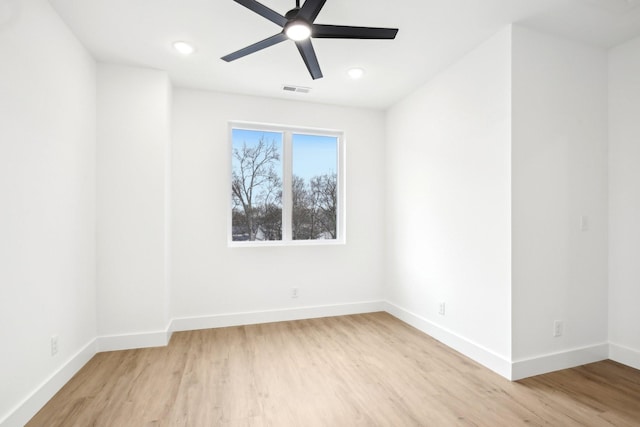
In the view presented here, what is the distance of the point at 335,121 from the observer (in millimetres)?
4125

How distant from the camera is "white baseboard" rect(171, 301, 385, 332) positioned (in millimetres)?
3510

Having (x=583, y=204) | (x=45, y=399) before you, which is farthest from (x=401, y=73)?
(x=45, y=399)

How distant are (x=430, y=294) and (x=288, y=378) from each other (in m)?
1.76

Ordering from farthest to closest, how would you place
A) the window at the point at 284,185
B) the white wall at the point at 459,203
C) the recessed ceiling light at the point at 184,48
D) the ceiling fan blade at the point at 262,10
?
the window at the point at 284,185 < the recessed ceiling light at the point at 184,48 < the white wall at the point at 459,203 < the ceiling fan blade at the point at 262,10

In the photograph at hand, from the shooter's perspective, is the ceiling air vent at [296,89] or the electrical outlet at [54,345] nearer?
the electrical outlet at [54,345]

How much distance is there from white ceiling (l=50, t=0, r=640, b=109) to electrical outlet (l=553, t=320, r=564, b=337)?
7.63 feet

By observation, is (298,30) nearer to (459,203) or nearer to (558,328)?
(459,203)

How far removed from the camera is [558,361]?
2.54m

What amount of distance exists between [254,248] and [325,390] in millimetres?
1923

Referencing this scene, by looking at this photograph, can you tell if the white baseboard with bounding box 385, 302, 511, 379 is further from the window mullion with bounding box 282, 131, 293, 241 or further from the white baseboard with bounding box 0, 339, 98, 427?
the white baseboard with bounding box 0, 339, 98, 427

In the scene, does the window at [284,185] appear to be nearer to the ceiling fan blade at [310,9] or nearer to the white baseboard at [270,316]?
the white baseboard at [270,316]

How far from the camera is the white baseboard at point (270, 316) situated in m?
3.51

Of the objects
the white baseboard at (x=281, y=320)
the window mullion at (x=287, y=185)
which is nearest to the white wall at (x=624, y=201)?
the white baseboard at (x=281, y=320)

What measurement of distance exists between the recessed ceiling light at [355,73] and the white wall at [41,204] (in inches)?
93.3
